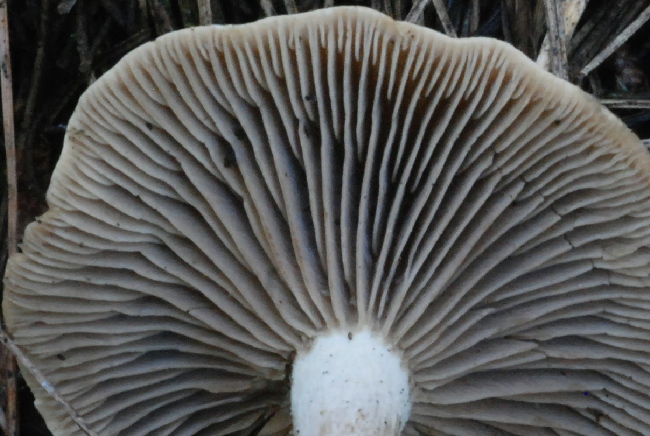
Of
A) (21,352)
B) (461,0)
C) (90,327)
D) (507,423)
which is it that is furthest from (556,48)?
(21,352)

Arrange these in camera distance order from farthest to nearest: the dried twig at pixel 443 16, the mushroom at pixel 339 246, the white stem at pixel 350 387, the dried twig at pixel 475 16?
the dried twig at pixel 475 16, the dried twig at pixel 443 16, the white stem at pixel 350 387, the mushroom at pixel 339 246

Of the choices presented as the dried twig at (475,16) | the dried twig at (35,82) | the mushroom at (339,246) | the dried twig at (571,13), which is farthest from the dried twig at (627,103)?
the dried twig at (35,82)

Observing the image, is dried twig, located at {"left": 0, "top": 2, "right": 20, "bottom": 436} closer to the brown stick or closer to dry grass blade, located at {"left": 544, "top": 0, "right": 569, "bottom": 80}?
the brown stick

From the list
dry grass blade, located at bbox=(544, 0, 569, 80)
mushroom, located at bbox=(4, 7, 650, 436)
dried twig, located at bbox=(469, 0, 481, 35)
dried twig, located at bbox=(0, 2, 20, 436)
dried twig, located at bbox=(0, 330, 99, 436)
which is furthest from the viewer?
dried twig, located at bbox=(469, 0, 481, 35)

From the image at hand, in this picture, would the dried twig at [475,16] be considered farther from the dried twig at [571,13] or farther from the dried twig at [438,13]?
the dried twig at [571,13]

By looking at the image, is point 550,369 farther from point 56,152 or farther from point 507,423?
point 56,152

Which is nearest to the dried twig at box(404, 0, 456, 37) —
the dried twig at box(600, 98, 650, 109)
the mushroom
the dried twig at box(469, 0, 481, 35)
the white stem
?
the dried twig at box(469, 0, 481, 35)

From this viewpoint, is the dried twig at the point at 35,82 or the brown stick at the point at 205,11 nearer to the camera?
the brown stick at the point at 205,11
